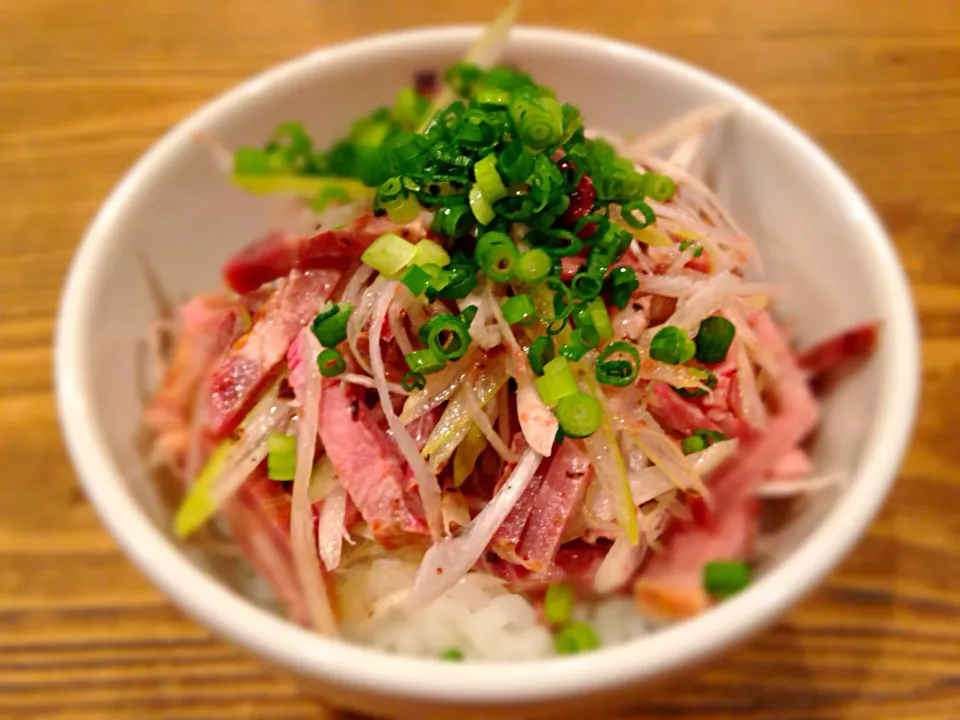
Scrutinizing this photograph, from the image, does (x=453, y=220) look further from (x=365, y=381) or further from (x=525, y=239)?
(x=365, y=381)

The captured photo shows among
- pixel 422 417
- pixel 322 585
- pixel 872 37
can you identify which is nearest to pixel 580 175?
pixel 422 417

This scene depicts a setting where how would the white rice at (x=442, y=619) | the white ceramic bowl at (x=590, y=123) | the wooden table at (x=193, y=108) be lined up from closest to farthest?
the white ceramic bowl at (x=590, y=123), the white rice at (x=442, y=619), the wooden table at (x=193, y=108)

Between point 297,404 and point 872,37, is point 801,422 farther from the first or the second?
point 872,37

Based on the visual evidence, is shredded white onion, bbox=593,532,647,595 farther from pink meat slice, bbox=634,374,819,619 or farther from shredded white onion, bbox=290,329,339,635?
shredded white onion, bbox=290,329,339,635

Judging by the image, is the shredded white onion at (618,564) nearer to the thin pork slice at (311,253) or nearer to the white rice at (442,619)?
the white rice at (442,619)

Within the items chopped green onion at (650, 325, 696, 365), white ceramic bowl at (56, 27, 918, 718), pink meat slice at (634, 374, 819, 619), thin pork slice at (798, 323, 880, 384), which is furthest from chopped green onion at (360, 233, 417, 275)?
thin pork slice at (798, 323, 880, 384)

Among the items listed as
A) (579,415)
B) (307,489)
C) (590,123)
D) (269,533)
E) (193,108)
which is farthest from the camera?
(193,108)

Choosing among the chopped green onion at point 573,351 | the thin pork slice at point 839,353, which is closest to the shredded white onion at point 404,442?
the chopped green onion at point 573,351

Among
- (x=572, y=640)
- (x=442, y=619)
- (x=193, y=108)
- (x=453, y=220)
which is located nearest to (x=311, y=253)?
(x=453, y=220)
